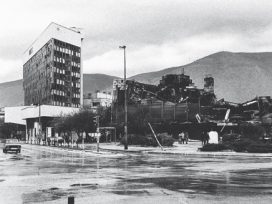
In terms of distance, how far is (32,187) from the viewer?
14570 mm

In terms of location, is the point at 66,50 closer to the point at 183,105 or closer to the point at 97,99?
the point at 97,99

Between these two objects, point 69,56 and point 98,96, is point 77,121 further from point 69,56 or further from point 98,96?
point 98,96

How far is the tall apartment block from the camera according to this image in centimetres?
14338

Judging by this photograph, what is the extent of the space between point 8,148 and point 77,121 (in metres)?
42.5

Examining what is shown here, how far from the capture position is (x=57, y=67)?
144875mm

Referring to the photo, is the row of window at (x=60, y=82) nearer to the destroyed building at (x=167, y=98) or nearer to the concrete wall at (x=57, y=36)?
the concrete wall at (x=57, y=36)

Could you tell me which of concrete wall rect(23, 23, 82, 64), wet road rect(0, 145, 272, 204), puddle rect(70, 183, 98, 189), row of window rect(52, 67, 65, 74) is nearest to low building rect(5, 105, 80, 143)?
row of window rect(52, 67, 65, 74)

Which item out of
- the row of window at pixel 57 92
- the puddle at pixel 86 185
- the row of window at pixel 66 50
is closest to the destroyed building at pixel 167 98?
the row of window at pixel 57 92

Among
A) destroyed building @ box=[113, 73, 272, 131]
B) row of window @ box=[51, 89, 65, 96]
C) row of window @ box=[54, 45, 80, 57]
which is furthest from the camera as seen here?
row of window @ box=[51, 89, 65, 96]

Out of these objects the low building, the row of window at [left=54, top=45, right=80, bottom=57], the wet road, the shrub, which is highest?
the row of window at [left=54, top=45, right=80, bottom=57]

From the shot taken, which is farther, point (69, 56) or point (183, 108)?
point (69, 56)

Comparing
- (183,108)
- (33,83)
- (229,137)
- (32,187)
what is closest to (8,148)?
(229,137)

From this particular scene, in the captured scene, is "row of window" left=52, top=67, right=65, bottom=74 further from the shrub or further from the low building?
the shrub

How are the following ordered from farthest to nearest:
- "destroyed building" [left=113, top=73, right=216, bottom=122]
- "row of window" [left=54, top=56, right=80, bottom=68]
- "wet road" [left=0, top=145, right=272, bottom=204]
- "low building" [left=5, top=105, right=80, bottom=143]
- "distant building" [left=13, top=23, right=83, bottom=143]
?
"row of window" [left=54, top=56, right=80, bottom=68], "distant building" [left=13, top=23, right=83, bottom=143], "low building" [left=5, top=105, right=80, bottom=143], "destroyed building" [left=113, top=73, right=216, bottom=122], "wet road" [left=0, top=145, right=272, bottom=204]
